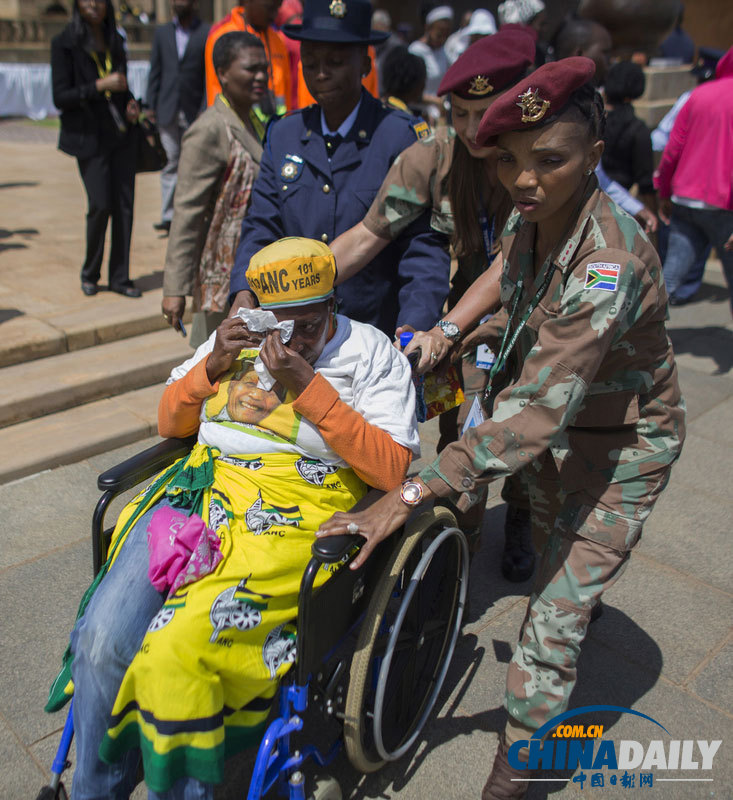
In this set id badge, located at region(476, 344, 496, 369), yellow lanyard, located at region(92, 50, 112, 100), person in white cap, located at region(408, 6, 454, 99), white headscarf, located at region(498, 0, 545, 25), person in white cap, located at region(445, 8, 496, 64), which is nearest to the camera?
id badge, located at region(476, 344, 496, 369)

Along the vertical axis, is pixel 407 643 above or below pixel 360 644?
below

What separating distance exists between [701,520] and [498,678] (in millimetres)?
1594

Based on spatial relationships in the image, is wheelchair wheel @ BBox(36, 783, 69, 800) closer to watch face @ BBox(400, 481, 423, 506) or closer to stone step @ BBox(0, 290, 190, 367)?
watch face @ BBox(400, 481, 423, 506)

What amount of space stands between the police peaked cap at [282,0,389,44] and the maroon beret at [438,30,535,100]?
511mm

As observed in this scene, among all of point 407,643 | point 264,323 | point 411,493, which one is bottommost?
point 407,643

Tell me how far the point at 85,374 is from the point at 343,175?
7.58 feet

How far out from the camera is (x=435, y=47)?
9.45 metres

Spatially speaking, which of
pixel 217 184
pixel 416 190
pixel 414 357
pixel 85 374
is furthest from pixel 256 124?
pixel 414 357

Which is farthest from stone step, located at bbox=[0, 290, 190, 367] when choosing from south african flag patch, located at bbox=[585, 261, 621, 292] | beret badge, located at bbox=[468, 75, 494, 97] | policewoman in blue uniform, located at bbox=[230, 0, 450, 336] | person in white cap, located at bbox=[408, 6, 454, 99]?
person in white cap, located at bbox=[408, 6, 454, 99]

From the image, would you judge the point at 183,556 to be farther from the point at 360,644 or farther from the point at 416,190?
the point at 416,190

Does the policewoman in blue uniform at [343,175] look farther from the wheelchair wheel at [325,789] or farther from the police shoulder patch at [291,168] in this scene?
the wheelchair wheel at [325,789]

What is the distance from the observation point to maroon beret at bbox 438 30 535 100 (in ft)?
7.64

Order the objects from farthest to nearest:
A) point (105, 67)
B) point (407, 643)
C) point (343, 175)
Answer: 1. point (105, 67)
2. point (343, 175)
3. point (407, 643)

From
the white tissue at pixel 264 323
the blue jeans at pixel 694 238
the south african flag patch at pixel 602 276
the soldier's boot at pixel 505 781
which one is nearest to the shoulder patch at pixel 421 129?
the white tissue at pixel 264 323
